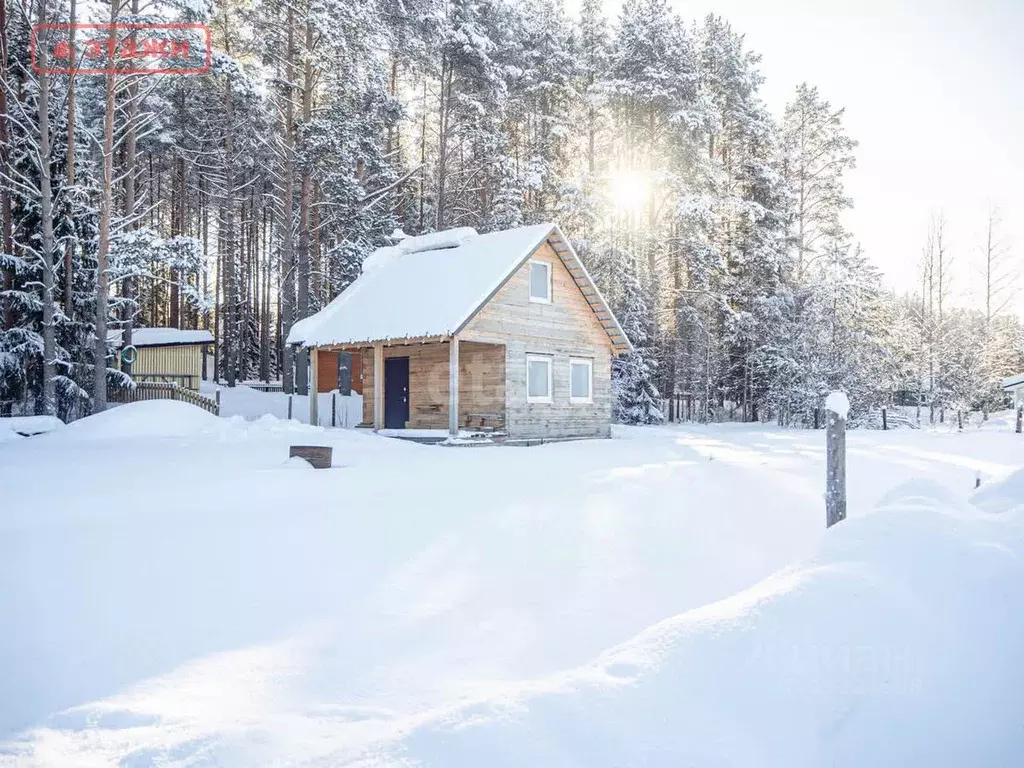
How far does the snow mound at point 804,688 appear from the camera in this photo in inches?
114

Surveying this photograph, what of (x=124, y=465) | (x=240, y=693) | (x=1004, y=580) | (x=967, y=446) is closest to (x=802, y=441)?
(x=967, y=446)

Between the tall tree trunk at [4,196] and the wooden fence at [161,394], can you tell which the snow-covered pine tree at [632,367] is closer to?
the wooden fence at [161,394]

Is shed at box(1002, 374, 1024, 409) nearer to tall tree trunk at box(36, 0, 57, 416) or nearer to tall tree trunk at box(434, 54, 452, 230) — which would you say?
tall tree trunk at box(434, 54, 452, 230)

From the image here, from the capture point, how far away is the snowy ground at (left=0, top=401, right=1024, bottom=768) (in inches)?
120

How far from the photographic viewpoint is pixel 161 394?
24.8 m

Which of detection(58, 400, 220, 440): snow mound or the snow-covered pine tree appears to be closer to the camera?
detection(58, 400, 220, 440): snow mound

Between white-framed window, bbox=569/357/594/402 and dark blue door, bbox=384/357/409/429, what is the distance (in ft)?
17.1

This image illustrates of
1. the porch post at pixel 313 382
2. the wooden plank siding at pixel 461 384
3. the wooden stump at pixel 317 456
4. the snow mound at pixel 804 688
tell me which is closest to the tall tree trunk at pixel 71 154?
the porch post at pixel 313 382

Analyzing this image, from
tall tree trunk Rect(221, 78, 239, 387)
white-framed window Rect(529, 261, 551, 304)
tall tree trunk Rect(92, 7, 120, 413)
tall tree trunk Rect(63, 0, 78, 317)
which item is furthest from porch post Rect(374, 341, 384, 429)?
tall tree trunk Rect(221, 78, 239, 387)

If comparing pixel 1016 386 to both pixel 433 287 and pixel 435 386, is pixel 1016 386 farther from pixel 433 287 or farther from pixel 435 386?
pixel 433 287

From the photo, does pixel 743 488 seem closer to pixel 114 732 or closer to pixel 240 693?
pixel 240 693

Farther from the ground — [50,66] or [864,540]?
[50,66]

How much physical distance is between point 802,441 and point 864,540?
19.4 m

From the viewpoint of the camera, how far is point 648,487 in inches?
446
